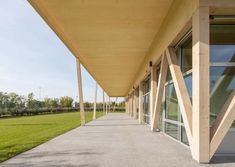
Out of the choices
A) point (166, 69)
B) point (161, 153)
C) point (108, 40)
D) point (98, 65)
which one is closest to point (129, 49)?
point (108, 40)

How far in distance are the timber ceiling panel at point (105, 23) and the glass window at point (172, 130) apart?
325cm

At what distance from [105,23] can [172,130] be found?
4.11 meters

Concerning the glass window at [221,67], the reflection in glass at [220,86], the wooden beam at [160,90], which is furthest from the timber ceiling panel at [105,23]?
the reflection in glass at [220,86]

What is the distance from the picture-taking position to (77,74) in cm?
1602

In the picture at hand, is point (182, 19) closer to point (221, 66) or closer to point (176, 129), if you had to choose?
point (221, 66)

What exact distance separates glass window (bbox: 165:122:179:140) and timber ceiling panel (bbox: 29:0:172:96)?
3.25m

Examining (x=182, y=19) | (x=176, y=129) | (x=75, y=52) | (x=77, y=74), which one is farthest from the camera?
(x=77, y=74)

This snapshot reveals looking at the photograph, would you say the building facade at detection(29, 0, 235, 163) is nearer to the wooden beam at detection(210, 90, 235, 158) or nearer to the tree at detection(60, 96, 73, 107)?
the wooden beam at detection(210, 90, 235, 158)

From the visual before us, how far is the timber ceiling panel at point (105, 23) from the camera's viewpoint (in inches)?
297

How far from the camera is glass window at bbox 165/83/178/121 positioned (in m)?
9.16

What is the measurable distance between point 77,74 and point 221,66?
34.7 feet

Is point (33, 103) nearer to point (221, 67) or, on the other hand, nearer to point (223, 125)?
point (221, 67)

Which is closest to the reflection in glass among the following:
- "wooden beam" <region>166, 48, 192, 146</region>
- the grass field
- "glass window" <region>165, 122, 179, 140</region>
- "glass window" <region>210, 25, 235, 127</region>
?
"glass window" <region>210, 25, 235, 127</region>

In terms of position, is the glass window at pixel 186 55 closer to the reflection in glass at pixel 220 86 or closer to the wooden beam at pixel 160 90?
the reflection in glass at pixel 220 86
